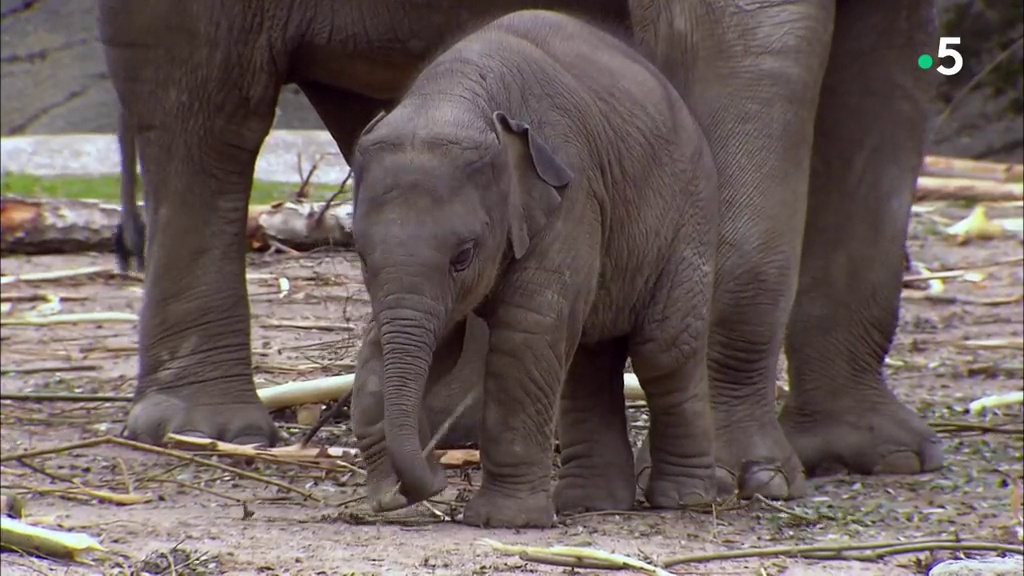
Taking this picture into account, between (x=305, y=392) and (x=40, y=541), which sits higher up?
(x=40, y=541)

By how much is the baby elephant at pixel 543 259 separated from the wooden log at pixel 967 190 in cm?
714

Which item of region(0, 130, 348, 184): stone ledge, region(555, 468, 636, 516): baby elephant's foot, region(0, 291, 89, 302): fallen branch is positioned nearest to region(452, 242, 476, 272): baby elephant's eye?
region(555, 468, 636, 516): baby elephant's foot

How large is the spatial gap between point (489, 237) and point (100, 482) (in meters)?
1.51

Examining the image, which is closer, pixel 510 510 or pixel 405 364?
pixel 405 364

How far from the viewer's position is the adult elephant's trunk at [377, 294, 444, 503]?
325 centimetres

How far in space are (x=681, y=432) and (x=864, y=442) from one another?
910mm

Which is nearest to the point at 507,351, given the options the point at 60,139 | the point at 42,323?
the point at 42,323

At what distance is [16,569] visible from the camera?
11.0ft

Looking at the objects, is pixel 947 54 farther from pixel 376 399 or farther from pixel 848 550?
pixel 376 399

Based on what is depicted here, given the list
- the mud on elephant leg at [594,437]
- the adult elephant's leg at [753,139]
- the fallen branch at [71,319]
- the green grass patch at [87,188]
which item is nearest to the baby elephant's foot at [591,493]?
the mud on elephant leg at [594,437]

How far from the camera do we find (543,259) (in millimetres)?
3467

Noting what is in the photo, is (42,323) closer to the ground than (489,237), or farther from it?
closer to the ground

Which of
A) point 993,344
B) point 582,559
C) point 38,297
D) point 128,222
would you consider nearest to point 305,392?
point 128,222

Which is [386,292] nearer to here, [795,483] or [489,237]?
[489,237]
